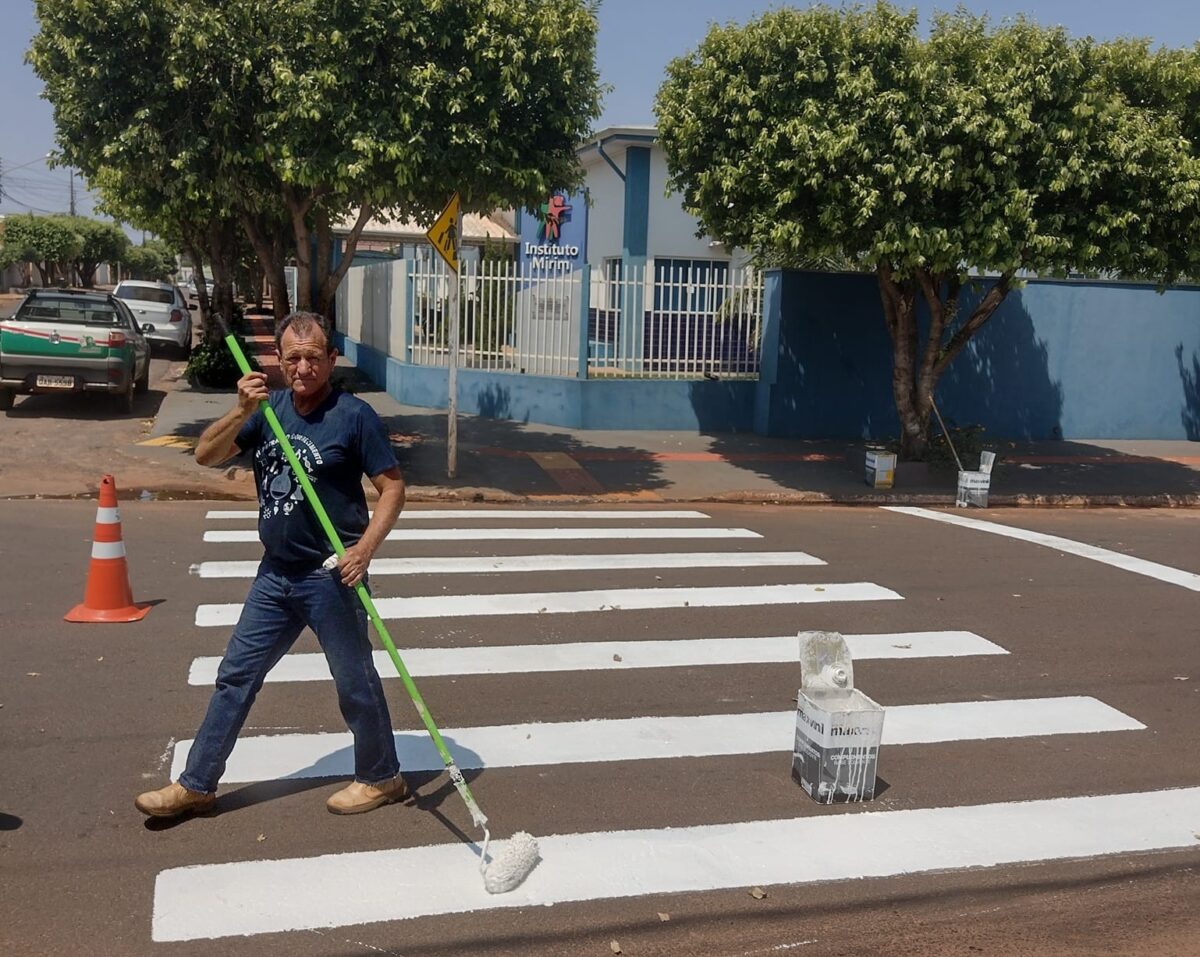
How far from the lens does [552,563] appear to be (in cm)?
932

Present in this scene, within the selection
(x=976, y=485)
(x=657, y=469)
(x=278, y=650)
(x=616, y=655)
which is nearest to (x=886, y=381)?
(x=976, y=485)

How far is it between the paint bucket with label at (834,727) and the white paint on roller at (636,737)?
616mm

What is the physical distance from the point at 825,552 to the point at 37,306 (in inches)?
473

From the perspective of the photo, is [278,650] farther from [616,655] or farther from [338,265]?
[338,265]

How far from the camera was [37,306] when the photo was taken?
16.5 metres

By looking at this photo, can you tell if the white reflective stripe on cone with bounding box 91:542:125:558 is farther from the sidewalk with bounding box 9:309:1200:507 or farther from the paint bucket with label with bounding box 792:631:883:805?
the sidewalk with bounding box 9:309:1200:507

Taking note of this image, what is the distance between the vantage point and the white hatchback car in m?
27.1

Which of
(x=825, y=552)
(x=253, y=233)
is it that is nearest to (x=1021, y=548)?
(x=825, y=552)

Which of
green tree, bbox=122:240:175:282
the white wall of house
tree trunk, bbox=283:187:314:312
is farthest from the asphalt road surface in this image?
green tree, bbox=122:240:175:282

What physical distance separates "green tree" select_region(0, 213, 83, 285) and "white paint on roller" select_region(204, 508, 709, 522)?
64787mm

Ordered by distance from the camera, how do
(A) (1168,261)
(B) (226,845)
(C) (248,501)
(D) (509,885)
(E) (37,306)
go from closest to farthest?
1. (D) (509,885)
2. (B) (226,845)
3. (C) (248,501)
4. (A) (1168,261)
5. (E) (37,306)

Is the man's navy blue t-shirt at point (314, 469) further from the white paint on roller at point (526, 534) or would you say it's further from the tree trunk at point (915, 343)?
the tree trunk at point (915, 343)

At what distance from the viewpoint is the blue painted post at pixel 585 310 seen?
17016 mm

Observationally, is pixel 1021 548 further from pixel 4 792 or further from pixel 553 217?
pixel 553 217
